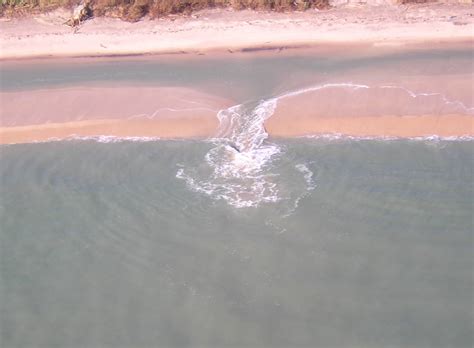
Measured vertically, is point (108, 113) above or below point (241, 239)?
above

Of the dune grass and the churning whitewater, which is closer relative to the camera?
the churning whitewater

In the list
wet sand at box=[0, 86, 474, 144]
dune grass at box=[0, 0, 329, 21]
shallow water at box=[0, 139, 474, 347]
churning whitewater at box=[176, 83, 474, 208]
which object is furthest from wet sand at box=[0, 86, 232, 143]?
dune grass at box=[0, 0, 329, 21]

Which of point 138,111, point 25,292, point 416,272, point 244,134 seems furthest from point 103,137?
point 416,272

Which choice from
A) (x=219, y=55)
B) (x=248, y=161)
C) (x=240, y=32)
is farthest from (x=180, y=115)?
(x=240, y=32)

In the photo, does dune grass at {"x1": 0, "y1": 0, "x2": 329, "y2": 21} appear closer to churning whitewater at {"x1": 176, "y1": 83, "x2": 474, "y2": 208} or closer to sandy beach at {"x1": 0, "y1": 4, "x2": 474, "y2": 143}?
sandy beach at {"x1": 0, "y1": 4, "x2": 474, "y2": 143}

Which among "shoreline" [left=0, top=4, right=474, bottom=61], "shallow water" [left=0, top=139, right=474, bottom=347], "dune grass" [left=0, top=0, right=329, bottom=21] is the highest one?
"dune grass" [left=0, top=0, right=329, bottom=21]

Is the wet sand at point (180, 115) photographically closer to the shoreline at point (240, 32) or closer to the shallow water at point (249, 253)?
the shallow water at point (249, 253)

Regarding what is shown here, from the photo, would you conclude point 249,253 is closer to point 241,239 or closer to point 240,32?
point 241,239
